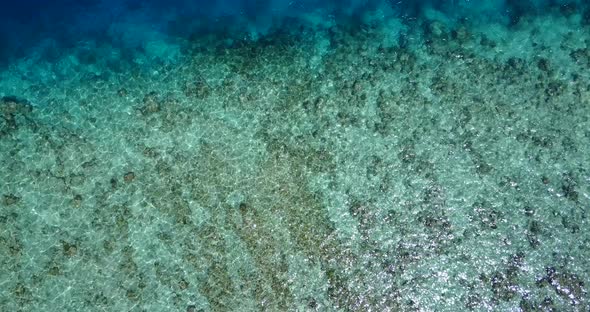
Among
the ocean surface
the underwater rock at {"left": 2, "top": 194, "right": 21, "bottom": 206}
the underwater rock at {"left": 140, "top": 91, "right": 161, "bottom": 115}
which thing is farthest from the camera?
the underwater rock at {"left": 140, "top": 91, "right": 161, "bottom": 115}

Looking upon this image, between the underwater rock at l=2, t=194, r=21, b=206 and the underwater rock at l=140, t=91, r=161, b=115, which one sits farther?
the underwater rock at l=140, t=91, r=161, b=115

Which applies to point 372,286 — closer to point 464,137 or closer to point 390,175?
point 390,175

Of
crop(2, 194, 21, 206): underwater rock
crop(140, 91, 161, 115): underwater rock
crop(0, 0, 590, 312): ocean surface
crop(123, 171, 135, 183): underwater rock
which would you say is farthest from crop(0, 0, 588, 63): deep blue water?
crop(2, 194, 21, 206): underwater rock

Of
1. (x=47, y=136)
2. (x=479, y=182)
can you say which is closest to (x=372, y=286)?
(x=479, y=182)

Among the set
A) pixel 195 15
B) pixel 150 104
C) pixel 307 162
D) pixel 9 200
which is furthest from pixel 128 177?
pixel 195 15

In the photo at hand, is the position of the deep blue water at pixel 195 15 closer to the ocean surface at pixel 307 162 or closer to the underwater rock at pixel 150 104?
the ocean surface at pixel 307 162

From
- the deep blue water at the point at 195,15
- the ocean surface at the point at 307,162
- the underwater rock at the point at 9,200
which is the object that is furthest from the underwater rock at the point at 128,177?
the deep blue water at the point at 195,15

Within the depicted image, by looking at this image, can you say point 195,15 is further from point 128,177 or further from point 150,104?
point 128,177

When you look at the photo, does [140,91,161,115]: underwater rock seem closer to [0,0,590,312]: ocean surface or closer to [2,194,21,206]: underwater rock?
[0,0,590,312]: ocean surface
